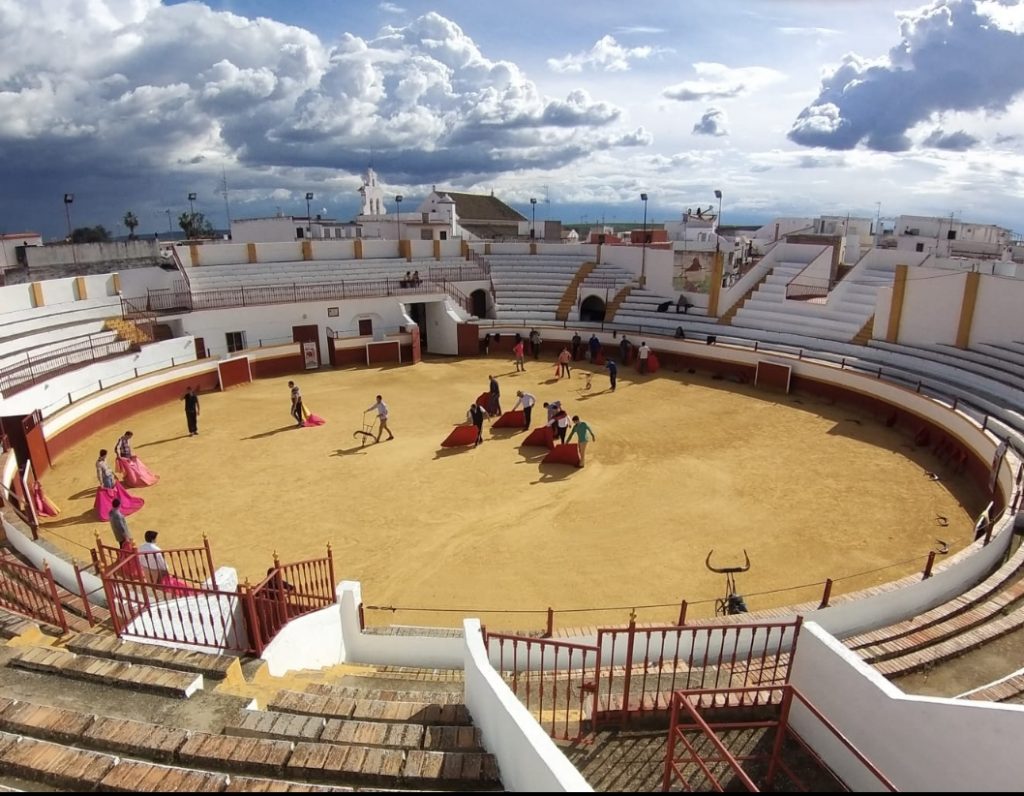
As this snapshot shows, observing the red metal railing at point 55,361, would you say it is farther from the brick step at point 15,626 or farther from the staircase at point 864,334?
the staircase at point 864,334

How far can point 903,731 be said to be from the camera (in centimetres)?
516

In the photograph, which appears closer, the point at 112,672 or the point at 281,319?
the point at 112,672

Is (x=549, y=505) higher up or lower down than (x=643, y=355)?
lower down

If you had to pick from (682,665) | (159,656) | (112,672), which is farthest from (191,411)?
(682,665)

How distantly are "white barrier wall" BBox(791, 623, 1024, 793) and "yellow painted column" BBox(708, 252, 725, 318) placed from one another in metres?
24.7

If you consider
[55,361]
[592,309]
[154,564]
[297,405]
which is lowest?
[297,405]

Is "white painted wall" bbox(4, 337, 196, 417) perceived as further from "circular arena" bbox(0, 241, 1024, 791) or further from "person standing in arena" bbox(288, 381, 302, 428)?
"person standing in arena" bbox(288, 381, 302, 428)

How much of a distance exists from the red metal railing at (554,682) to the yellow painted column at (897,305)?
67.5 ft

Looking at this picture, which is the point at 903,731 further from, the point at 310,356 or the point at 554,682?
the point at 310,356

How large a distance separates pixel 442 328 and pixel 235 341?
8.92 m

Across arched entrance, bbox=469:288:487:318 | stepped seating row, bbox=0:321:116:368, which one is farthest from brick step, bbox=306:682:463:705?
arched entrance, bbox=469:288:487:318

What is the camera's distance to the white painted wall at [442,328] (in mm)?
28656

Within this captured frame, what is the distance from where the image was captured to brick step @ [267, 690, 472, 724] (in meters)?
5.88

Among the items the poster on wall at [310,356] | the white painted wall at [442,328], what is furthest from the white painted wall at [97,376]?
the white painted wall at [442,328]
